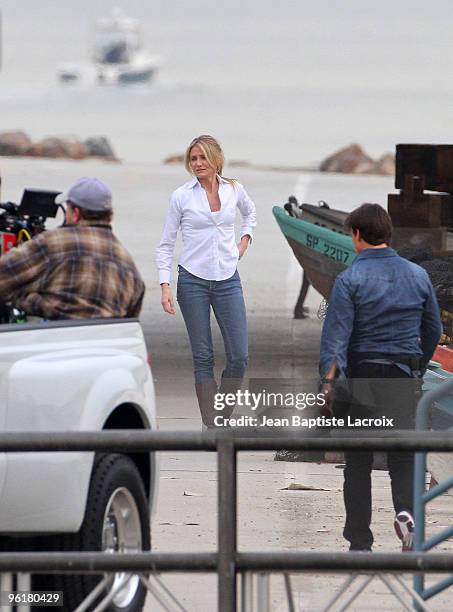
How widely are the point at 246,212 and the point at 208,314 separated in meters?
0.55

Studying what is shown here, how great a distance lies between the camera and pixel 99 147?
34.8 ft

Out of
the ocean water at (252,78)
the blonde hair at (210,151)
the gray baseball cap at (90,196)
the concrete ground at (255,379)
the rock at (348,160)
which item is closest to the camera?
the gray baseball cap at (90,196)

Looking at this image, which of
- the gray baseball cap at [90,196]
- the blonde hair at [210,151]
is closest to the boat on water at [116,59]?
the blonde hair at [210,151]

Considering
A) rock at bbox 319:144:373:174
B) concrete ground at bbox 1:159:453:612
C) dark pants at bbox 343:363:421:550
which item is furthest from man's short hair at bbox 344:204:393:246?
rock at bbox 319:144:373:174

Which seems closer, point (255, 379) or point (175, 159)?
point (255, 379)

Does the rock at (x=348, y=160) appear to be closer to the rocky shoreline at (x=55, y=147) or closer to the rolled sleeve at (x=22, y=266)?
the rocky shoreline at (x=55, y=147)

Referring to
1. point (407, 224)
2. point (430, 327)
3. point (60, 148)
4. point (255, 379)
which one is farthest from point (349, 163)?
point (430, 327)

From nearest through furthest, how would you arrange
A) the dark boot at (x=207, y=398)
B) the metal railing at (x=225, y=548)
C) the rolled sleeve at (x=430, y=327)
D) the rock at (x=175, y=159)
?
the metal railing at (x=225, y=548), the rolled sleeve at (x=430, y=327), the dark boot at (x=207, y=398), the rock at (x=175, y=159)

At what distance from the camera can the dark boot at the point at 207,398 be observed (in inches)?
336

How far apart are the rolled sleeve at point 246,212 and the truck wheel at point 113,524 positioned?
2774 millimetres

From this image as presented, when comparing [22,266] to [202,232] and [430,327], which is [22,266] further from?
[202,232]

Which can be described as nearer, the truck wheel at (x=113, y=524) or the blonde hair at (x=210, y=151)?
the truck wheel at (x=113, y=524)

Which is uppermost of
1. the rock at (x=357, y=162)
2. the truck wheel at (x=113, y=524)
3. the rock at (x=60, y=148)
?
the rock at (x=60, y=148)

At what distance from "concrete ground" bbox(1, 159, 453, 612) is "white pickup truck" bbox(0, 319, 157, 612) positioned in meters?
0.38
